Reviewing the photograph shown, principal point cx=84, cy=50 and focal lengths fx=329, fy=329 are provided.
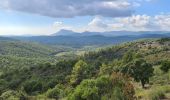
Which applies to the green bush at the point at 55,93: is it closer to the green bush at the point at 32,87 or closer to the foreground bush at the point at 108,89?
the foreground bush at the point at 108,89

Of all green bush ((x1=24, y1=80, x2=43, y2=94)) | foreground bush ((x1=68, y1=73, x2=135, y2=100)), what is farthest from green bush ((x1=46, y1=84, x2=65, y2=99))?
green bush ((x1=24, y1=80, x2=43, y2=94))

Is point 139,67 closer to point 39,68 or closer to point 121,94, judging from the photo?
point 121,94

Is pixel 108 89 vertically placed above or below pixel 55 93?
above

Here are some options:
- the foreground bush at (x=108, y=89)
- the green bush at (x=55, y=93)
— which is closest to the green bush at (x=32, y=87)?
the green bush at (x=55, y=93)

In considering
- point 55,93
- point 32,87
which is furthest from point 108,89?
point 32,87

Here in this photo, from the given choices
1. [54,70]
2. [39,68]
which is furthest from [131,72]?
[39,68]

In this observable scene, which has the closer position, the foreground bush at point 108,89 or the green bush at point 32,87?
the foreground bush at point 108,89

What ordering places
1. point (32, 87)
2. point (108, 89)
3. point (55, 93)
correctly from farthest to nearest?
1. point (32, 87)
2. point (55, 93)
3. point (108, 89)

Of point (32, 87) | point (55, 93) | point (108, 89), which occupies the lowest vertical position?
point (32, 87)

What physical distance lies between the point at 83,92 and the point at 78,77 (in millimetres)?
61289

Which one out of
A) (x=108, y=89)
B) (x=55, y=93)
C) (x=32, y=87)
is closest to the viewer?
(x=108, y=89)

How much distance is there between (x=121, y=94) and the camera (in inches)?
878

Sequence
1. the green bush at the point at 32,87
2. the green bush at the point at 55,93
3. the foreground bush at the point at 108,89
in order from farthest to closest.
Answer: the green bush at the point at 32,87 < the green bush at the point at 55,93 < the foreground bush at the point at 108,89

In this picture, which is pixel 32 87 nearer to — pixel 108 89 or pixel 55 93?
pixel 55 93
